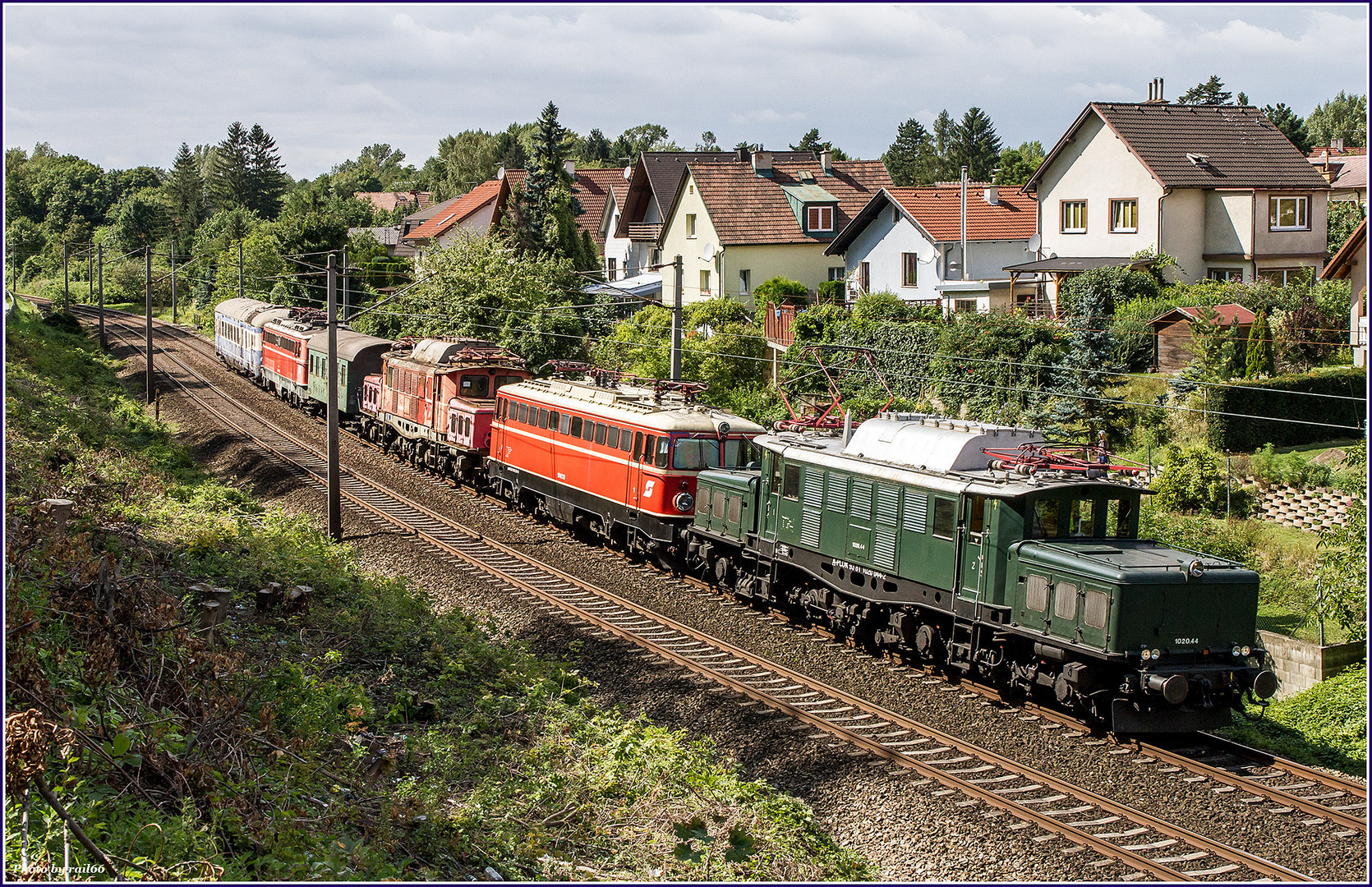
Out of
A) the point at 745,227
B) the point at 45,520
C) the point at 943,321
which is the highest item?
the point at 745,227

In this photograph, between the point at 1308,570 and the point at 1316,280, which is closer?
the point at 1308,570

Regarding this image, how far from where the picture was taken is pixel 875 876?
11016 millimetres

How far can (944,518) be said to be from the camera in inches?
637

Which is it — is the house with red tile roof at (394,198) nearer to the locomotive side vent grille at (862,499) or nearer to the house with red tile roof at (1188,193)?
the house with red tile roof at (1188,193)

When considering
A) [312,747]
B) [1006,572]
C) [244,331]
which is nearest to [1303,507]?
[1006,572]

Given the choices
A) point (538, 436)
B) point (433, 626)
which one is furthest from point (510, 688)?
point (538, 436)

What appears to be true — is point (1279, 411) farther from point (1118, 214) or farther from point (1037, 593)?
point (1037, 593)

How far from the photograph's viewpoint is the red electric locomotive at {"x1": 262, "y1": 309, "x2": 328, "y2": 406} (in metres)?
43.9

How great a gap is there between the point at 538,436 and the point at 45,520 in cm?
1324

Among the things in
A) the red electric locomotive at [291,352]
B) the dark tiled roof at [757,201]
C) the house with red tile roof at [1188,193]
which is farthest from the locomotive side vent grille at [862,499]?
the dark tiled roof at [757,201]

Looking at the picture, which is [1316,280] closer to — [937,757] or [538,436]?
[538,436]

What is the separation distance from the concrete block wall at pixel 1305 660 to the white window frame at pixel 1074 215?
1068 inches

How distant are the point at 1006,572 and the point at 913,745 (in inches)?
102

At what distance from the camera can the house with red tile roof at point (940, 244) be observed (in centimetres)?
4503
